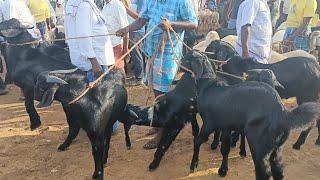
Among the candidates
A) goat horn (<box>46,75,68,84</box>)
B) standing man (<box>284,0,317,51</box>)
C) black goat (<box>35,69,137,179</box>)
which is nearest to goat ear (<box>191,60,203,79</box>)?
black goat (<box>35,69,137,179</box>)

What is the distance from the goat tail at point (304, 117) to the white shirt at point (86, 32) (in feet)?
7.63

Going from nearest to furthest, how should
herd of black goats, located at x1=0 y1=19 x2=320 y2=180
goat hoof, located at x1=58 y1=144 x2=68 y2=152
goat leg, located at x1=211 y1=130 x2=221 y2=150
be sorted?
1. herd of black goats, located at x1=0 y1=19 x2=320 y2=180
2. goat leg, located at x1=211 y1=130 x2=221 y2=150
3. goat hoof, located at x1=58 y1=144 x2=68 y2=152

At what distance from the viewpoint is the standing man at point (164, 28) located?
5.30 metres

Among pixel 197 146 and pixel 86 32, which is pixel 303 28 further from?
pixel 86 32

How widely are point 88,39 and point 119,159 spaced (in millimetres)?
1855

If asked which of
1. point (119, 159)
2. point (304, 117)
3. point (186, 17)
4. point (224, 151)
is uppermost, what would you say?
point (186, 17)

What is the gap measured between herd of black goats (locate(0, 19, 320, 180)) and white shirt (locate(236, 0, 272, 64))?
274mm

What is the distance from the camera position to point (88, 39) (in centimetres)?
461

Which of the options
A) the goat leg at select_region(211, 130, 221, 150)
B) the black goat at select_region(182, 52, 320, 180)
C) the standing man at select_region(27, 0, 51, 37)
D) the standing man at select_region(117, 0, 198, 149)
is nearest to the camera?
the black goat at select_region(182, 52, 320, 180)

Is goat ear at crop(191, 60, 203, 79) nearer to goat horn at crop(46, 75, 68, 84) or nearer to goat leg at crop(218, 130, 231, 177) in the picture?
goat leg at crop(218, 130, 231, 177)

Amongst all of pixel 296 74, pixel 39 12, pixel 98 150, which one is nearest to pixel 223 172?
pixel 98 150

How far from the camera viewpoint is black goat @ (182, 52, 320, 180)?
418 cm

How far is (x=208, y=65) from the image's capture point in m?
5.21

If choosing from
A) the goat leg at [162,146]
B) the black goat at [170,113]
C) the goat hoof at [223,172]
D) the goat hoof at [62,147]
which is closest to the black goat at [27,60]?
the goat hoof at [62,147]
